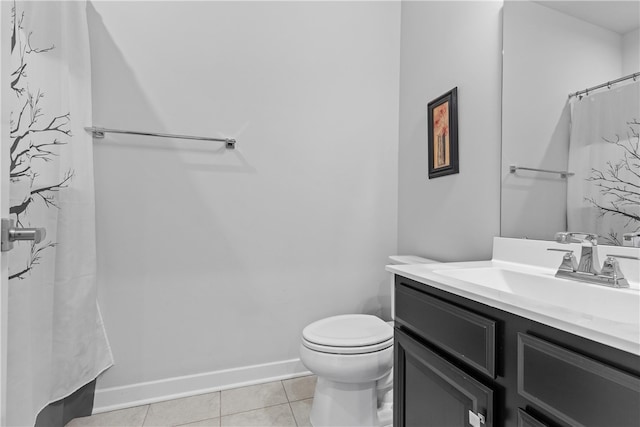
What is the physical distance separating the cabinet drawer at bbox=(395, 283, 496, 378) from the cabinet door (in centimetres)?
4

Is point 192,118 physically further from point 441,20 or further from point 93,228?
point 441,20

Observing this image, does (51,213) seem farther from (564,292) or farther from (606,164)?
(606,164)

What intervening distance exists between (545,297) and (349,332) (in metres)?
0.78

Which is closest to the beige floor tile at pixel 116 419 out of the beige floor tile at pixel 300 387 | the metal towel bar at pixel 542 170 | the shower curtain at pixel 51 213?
the shower curtain at pixel 51 213

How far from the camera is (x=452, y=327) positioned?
0.79 meters

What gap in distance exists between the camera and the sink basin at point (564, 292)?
0.71m

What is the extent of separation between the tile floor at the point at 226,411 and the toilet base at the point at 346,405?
15cm

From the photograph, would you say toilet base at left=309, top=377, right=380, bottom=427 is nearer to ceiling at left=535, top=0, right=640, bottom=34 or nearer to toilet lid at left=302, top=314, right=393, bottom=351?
toilet lid at left=302, top=314, right=393, bottom=351

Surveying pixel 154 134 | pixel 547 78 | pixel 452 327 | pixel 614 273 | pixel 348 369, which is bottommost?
pixel 348 369

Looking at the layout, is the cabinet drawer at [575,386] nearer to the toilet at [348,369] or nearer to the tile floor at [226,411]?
the toilet at [348,369]

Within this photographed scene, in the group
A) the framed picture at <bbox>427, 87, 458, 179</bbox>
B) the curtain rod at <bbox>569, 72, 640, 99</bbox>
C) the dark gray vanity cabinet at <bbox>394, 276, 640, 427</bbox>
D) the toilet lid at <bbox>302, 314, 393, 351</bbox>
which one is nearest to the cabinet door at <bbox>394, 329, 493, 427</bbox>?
the dark gray vanity cabinet at <bbox>394, 276, 640, 427</bbox>

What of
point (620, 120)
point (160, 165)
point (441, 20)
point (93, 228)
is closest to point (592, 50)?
point (620, 120)

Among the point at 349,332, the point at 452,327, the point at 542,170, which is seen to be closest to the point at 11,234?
the point at 452,327

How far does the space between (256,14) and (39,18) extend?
0.99m
